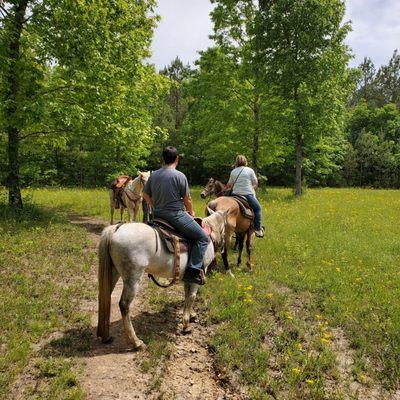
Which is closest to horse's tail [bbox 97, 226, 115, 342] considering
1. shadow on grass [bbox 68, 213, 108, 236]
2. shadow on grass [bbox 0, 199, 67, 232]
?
shadow on grass [bbox 0, 199, 67, 232]

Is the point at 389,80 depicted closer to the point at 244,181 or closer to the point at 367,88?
the point at 367,88

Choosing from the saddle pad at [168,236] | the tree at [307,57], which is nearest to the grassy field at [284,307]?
the saddle pad at [168,236]

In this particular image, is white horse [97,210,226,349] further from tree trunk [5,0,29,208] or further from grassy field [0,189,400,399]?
Result: tree trunk [5,0,29,208]

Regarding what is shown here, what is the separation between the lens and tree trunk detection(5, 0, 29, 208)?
11406 millimetres

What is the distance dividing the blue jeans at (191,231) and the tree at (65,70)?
7.78m

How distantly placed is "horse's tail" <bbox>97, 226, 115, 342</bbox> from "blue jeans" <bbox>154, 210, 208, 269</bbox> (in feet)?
3.22

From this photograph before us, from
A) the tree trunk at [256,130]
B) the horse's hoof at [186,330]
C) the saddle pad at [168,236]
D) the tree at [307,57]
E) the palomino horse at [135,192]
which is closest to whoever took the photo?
the saddle pad at [168,236]

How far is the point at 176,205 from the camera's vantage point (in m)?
5.54

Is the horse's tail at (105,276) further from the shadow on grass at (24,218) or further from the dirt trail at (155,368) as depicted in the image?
the shadow on grass at (24,218)

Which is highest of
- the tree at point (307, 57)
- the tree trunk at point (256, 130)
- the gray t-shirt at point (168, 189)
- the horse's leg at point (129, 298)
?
the tree at point (307, 57)

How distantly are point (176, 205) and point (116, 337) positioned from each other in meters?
2.39

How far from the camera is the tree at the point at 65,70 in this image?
11508 millimetres

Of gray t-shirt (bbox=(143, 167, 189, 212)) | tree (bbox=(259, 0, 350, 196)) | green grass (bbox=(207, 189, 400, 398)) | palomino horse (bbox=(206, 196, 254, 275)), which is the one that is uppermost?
tree (bbox=(259, 0, 350, 196))

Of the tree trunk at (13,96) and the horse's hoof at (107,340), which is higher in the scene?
the tree trunk at (13,96)
